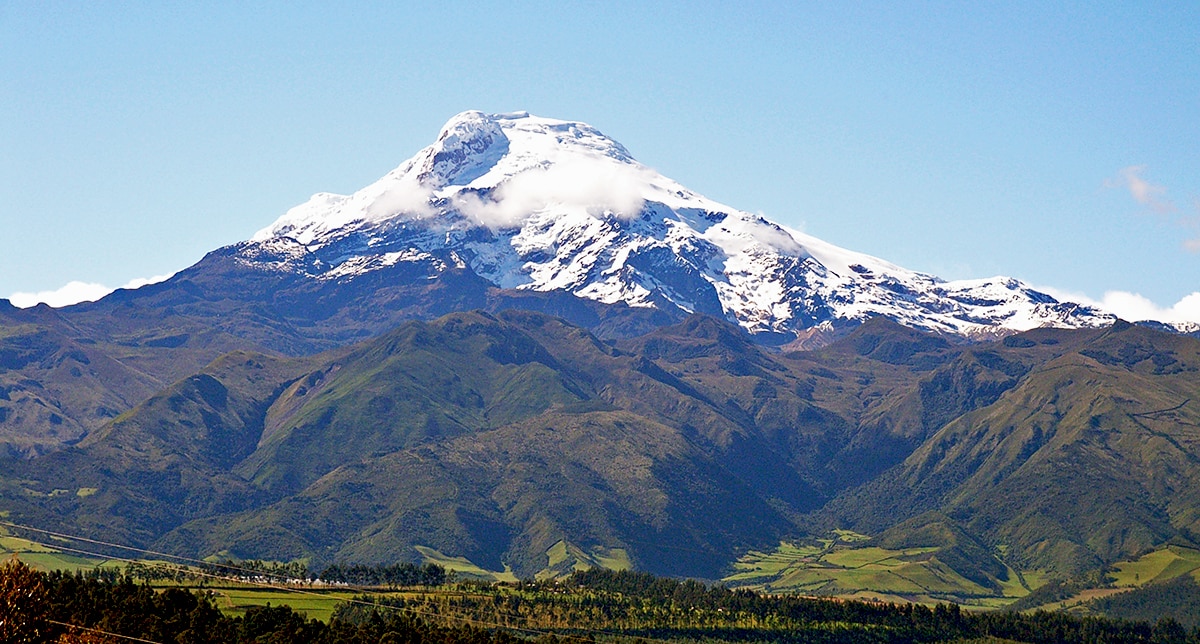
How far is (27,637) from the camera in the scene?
162375 millimetres

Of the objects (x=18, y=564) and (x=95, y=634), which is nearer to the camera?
(x=18, y=564)

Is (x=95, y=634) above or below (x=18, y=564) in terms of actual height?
below

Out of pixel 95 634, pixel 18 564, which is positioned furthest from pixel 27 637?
→ pixel 95 634

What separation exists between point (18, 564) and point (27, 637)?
8641 mm

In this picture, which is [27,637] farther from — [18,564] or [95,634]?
[95,634]

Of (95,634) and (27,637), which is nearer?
(27,637)

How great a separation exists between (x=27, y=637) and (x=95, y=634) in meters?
35.6

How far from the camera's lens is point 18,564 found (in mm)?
159375

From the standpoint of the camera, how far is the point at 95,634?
19712 cm

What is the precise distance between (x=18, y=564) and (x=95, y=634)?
4077 centimetres
